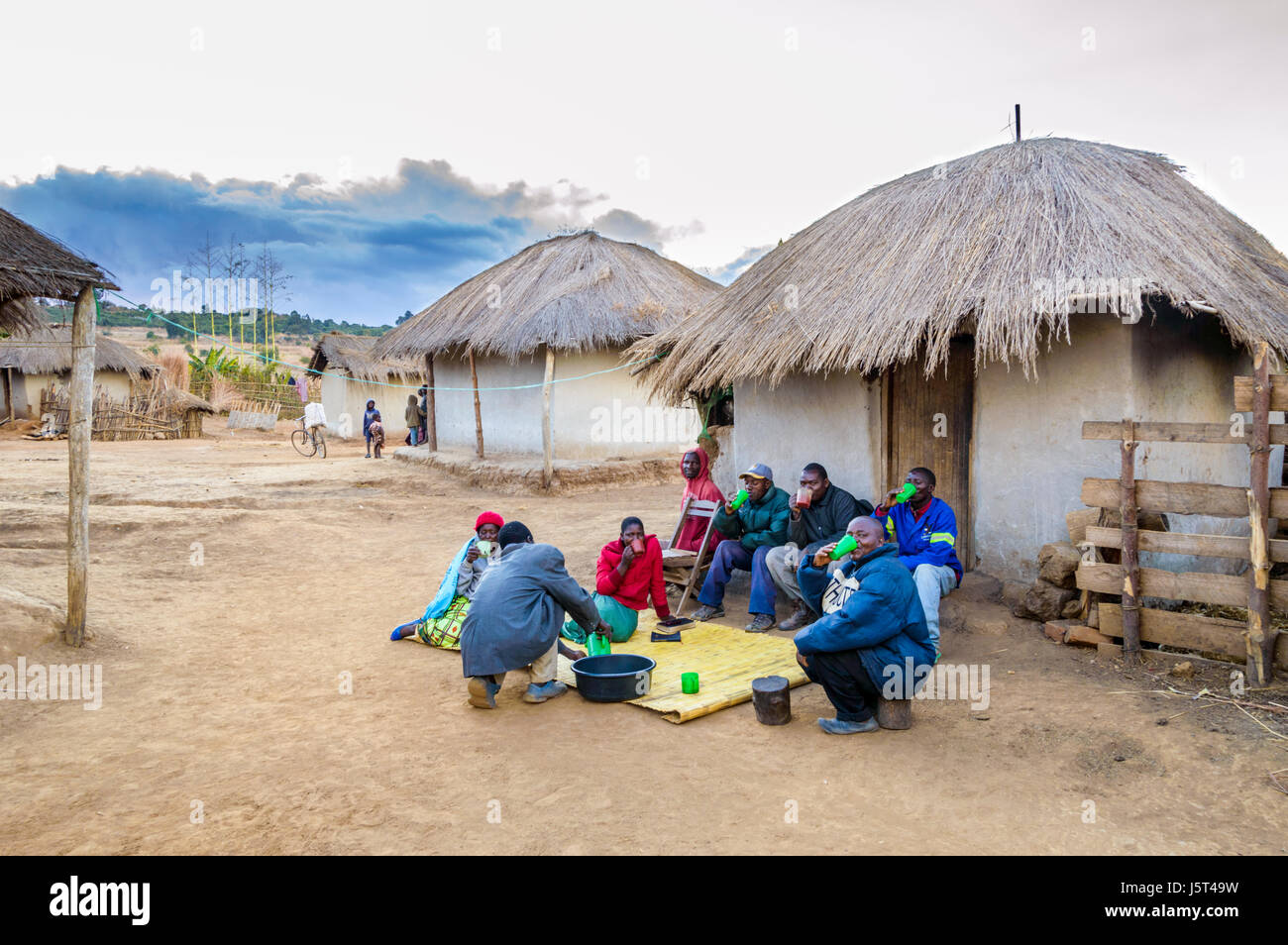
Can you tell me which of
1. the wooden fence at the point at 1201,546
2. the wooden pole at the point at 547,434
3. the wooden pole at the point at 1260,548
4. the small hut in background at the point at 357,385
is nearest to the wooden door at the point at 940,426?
the wooden fence at the point at 1201,546

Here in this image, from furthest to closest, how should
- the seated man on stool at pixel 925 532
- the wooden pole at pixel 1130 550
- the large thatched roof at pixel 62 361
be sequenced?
1. the large thatched roof at pixel 62 361
2. the seated man on stool at pixel 925 532
3. the wooden pole at pixel 1130 550

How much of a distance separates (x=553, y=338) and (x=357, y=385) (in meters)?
15.4

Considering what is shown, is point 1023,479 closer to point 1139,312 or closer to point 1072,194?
→ point 1139,312

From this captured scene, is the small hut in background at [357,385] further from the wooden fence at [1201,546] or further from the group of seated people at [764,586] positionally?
the wooden fence at [1201,546]

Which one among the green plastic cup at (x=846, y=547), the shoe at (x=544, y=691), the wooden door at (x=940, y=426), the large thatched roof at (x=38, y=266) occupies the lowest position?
the shoe at (x=544, y=691)

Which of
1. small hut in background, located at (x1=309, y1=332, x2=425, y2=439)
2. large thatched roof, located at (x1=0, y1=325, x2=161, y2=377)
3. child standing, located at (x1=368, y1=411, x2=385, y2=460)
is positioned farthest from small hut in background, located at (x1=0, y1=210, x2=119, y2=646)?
large thatched roof, located at (x1=0, y1=325, x2=161, y2=377)

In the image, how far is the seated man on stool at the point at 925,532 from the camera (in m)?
5.75

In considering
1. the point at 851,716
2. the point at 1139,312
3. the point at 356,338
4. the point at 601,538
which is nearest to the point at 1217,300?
the point at 1139,312

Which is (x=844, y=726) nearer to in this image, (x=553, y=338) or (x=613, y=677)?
(x=613, y=677)

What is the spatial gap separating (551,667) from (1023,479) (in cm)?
383

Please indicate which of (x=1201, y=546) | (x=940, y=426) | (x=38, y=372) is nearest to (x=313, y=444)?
(x=38, y=372)

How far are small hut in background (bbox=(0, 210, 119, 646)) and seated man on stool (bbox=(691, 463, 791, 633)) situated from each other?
439cm

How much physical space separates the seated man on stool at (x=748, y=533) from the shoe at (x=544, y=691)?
1984mm

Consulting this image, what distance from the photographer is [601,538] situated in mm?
10078
